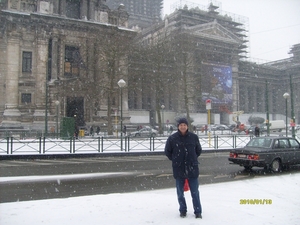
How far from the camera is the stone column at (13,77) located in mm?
40531

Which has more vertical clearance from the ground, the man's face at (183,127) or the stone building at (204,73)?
the stone building at (204,73)

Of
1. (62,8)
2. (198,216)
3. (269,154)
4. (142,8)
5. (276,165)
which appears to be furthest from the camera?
(142,8)

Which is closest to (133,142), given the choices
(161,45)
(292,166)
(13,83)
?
(292,166)

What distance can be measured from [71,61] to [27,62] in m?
6.33

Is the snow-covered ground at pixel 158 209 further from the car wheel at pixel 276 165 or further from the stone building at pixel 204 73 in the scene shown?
the stone building at pixel 204 73

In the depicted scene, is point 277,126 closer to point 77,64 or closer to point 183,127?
point 77,64

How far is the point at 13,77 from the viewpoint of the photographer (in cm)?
4184

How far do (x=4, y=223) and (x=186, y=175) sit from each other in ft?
10.9

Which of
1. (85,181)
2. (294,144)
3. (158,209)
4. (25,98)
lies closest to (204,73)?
(25,98)

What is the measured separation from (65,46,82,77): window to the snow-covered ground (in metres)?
39.8

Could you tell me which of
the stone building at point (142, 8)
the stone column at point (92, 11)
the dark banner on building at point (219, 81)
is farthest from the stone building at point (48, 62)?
the stone building at point (142, 8)

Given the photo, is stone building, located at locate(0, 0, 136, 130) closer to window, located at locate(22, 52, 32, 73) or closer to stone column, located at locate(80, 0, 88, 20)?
window, located at locate(22, 52, 32, 73)

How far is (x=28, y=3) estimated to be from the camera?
4353 cm

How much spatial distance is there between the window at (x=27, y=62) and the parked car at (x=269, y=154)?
38.6m
